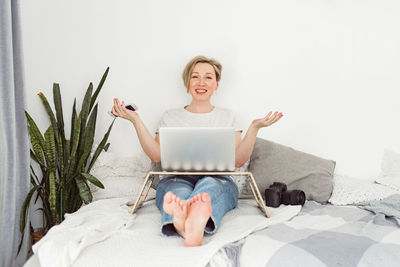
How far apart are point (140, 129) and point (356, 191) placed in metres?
1.32

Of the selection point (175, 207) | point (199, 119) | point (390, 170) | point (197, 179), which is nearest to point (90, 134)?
point (199, 119)

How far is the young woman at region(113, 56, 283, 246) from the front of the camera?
1.32 meters

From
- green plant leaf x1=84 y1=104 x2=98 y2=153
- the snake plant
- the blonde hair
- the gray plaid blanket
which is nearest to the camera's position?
the gray plaid blanket

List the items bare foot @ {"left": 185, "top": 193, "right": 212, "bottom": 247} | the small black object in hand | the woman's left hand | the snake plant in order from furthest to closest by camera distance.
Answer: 1. the snake plant
2. the small black object in hand
3. the woman's left hand
4. bare foot @ {"left": 185, "top": 193, "right": 212, "bottom": 247}

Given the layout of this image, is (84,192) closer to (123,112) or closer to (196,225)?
(123,112)

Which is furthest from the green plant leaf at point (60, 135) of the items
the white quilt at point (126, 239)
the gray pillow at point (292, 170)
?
the gray pillow at point (292, 170)

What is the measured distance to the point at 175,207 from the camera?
1.31m

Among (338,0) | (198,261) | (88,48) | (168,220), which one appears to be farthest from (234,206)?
(338,0)

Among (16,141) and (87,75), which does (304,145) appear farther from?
(16,141)

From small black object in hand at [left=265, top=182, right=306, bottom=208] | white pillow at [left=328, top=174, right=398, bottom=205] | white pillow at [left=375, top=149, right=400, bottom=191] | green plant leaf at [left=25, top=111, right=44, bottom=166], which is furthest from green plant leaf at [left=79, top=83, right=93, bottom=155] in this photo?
Result: white pillow at [left=375, top=149, right=400, bottom=191]

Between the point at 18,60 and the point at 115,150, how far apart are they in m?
0.95

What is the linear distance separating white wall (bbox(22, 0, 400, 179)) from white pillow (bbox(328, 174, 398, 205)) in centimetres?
30

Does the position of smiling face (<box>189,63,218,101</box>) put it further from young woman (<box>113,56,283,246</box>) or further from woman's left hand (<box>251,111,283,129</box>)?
woman's left hand (<box>251,111,283,129</box>)

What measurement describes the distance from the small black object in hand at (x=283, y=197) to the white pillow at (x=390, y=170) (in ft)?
1.94
